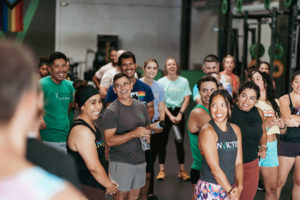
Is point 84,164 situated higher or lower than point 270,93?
lower

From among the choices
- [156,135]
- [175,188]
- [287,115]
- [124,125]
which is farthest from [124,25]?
[124,125]

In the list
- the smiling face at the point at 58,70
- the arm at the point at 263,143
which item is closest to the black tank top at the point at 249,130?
the arm at the point at 263,143

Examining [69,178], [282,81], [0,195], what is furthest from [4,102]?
[282,81]

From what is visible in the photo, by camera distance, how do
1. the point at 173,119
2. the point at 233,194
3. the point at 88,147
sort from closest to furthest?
1. the point at 88,147
2. the point at 233,194
3. the point at 173,119

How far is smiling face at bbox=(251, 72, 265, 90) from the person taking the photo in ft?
12.0

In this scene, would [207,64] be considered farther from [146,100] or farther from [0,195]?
[0,195]

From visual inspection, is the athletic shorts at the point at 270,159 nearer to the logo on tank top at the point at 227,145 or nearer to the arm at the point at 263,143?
the arm at the point at 263,143

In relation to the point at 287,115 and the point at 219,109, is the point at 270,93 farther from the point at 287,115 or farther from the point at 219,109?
the point at 219,109

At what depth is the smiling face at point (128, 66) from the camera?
152 inches

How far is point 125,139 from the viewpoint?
296 centimetres

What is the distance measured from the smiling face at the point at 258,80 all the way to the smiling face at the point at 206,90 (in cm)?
69

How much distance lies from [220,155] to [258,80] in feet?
4.34

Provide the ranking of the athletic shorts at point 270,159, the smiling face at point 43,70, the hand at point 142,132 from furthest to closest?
the smiling face at point 43,70 < the athletic shorts at point 270,159 < the hand at point 142,132

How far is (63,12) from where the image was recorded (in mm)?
13508
